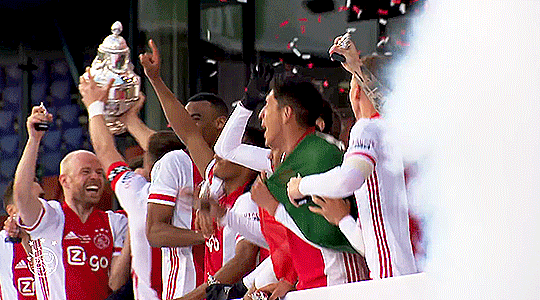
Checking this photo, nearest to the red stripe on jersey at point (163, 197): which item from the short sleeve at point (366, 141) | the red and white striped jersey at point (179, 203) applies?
the red and white striped jersey at point (179, 203)

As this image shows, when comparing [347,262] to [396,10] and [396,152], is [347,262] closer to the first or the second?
[396,152]

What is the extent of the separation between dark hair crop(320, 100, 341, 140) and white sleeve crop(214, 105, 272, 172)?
0.70ft

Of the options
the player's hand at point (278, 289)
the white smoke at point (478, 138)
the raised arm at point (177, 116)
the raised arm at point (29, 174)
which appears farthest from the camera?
the raised arm at point (29, 174)

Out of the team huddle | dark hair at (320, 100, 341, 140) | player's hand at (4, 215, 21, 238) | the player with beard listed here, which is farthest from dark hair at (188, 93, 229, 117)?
player's hand at (4, 215, 21, 238)

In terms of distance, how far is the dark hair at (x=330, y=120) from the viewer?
122 inches

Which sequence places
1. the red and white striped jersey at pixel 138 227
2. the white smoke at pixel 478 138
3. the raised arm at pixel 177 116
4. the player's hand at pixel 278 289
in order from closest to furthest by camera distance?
the white smoke at pixel 478 138 → the player's hand at pixel 278 289 → the raised arm at pixel 177 116 → the red and white striped jersey at pixel 138 227

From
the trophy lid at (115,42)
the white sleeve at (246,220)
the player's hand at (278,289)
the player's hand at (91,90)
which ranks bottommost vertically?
the player's hand at (278,289)

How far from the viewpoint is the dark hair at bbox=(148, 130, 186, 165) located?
3.38 meters

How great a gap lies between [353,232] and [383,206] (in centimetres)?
12

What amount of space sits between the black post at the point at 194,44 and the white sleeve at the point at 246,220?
0.39 metres

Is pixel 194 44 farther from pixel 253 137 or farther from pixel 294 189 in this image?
pixel 294 189

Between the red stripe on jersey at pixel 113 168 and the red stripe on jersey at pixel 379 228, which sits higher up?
the red stripe on jersey at pixel 113 168

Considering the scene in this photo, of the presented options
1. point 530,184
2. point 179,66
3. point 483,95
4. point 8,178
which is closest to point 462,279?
point 530,184

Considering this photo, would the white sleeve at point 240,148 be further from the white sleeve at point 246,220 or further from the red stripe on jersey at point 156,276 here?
the red stripe on jersey at point 156,276
